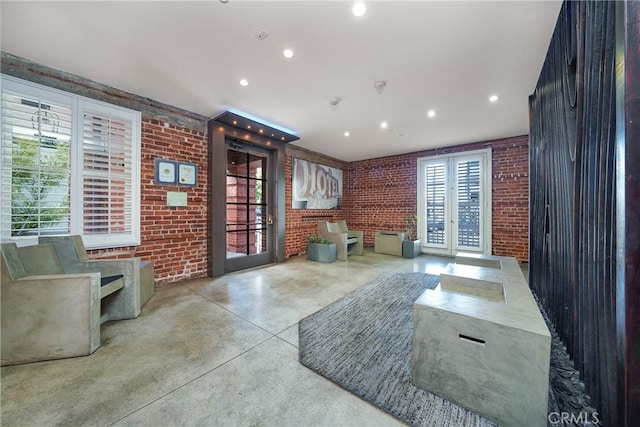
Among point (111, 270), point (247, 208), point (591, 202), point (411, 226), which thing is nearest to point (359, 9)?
point (591, 202)

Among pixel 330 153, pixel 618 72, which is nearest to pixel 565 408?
pixel 618 72

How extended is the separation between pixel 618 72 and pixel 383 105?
8.81ft

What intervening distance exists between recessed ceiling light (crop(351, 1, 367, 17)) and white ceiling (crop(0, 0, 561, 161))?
0.05 m

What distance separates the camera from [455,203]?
5605 mm

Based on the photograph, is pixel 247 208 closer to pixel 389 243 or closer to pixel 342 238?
pixel 342 238

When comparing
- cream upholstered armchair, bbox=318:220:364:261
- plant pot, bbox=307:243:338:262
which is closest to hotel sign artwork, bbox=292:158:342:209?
cream upholstered armchair, bbox=318:220:364:261

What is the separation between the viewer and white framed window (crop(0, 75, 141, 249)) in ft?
7.77

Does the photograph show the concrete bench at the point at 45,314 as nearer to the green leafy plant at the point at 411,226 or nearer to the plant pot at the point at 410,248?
the plant pot at the point at 410,248

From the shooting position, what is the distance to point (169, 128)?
3.53 metres

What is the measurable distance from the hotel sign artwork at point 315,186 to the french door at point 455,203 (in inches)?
92.6

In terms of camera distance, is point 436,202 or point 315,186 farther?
point 315,186

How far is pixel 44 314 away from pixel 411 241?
5.86 metres

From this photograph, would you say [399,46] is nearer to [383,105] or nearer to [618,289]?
[383,105]

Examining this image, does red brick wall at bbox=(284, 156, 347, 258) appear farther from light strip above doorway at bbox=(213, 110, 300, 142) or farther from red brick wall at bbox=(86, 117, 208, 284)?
red brick wall at bbox=(86, 117, 208, 284)
